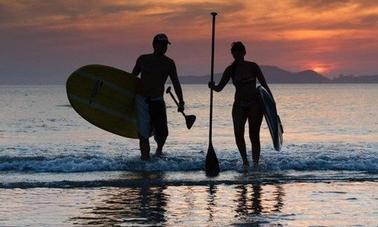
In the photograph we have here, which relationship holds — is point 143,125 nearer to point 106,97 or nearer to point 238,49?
point 106,97

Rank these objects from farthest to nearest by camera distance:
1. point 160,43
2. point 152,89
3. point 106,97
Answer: point 106,97 → point 152,89 → point 160,43

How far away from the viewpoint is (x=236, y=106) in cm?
1182

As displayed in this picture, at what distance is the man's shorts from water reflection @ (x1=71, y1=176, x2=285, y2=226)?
2.37 meters

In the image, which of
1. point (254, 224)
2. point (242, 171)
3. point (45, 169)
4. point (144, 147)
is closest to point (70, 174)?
point (45, 169)

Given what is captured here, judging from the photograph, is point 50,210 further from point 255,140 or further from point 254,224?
point 255,140

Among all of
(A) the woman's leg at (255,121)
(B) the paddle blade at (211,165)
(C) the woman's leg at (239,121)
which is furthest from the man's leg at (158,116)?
(A) the woman's leg at (255,121)

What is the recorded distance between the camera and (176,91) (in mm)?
11805

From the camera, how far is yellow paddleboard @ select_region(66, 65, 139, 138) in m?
12.7

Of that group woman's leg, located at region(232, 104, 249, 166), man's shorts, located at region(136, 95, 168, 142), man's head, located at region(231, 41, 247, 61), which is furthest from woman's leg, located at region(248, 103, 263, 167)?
man's shorts, located at region(136, 95, 168, 142)

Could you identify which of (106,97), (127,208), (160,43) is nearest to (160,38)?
(160,43)

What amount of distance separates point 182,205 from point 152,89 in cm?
428

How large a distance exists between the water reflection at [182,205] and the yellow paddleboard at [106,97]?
315 cm

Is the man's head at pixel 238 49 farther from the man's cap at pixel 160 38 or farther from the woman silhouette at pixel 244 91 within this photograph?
the man's cap at pixel 160 38

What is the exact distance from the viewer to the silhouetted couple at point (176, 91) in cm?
1171
